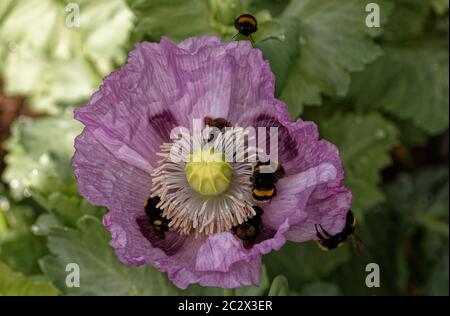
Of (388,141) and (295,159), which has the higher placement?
(388,141)

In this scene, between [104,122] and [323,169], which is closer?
[323,169]

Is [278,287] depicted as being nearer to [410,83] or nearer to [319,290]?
[319,290]

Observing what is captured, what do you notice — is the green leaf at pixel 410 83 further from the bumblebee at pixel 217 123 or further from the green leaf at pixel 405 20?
the bumblebee at pixel 217 123

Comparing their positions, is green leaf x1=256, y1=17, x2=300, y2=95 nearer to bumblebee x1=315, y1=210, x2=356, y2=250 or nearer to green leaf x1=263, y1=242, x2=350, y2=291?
bumblebee x1=315, y1=210, x2=356, y2=250
